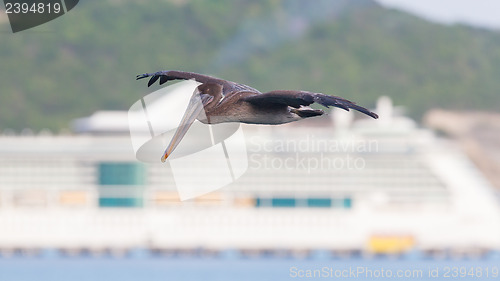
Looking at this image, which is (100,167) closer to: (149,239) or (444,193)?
(149,239)

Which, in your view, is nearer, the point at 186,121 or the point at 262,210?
the point at 186,121

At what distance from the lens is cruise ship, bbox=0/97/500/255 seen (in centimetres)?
4306

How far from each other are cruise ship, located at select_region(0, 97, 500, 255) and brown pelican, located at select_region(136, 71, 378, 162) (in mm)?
34962

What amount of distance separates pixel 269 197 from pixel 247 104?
123 feet

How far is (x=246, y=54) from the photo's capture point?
84000mm

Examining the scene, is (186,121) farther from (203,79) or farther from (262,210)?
(262,210)

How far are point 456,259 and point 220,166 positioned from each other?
834 cm

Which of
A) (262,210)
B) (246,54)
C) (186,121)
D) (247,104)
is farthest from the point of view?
(246,54)

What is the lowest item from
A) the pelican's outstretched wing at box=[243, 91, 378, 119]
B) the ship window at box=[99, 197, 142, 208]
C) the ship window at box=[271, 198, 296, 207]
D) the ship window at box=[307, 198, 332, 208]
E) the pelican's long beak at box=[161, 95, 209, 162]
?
the ship window at box=[99, 197, 142, 208]

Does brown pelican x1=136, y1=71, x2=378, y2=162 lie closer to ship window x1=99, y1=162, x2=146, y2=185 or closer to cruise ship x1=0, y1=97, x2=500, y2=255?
cruise ship x1=0, y1=97, x2=500, y2=255

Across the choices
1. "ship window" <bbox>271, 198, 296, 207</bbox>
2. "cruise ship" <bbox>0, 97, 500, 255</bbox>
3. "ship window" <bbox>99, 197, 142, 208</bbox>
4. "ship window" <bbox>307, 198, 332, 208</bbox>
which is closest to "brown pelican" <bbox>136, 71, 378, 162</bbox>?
"cruise ship" <bbox>0, 97, 500, 255</bbox>

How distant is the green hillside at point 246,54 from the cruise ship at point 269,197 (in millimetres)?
29010

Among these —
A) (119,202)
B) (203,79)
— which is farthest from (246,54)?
(203,79)

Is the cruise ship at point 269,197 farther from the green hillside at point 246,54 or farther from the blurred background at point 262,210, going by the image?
the green hillside at point 246,54
